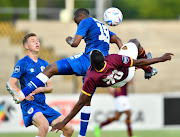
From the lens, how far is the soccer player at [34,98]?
824 centimetres

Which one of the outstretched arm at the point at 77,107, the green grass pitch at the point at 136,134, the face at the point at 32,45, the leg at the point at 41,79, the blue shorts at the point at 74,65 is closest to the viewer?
A: the outstretched arm at the point at 77,107

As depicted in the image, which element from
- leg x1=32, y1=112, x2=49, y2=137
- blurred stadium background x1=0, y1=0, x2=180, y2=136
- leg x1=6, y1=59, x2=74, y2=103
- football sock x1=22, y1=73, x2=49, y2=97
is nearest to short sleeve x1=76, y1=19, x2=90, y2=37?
leg x1=6, y1=59, x2=74, y2=103

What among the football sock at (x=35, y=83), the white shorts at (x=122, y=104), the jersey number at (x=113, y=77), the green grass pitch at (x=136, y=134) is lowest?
the green grass pitch at (x=136, y=134)

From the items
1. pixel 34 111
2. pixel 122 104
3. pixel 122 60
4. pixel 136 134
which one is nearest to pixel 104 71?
pixel 122 60

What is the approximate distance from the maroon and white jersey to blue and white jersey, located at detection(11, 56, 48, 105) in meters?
0.91

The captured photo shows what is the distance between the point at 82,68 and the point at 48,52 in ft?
36.4

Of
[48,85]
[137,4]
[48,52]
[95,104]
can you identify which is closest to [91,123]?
[95,104]

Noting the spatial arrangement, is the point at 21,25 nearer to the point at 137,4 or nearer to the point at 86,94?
the point at 86,94

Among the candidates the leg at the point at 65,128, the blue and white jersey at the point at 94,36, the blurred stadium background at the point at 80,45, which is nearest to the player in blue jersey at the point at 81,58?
the blue and white jersey at the point at 94,36

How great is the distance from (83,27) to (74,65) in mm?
674

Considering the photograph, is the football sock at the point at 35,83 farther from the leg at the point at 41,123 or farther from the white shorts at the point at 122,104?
the white shorts at the point at 122,104

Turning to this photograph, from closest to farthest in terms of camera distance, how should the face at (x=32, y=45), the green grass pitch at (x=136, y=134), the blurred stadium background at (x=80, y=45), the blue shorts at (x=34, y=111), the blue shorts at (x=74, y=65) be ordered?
the blue shorts at (x=34, y=111) < the blue shorts at (x=74, y=65) < the face at (x=32, y=45) < the green grass pitch at (x=136, y=134) < the blurred stadium background at (x=80, y=45)

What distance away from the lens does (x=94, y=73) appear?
8016 mm

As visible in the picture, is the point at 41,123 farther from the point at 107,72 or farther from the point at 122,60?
the point at 122,60
